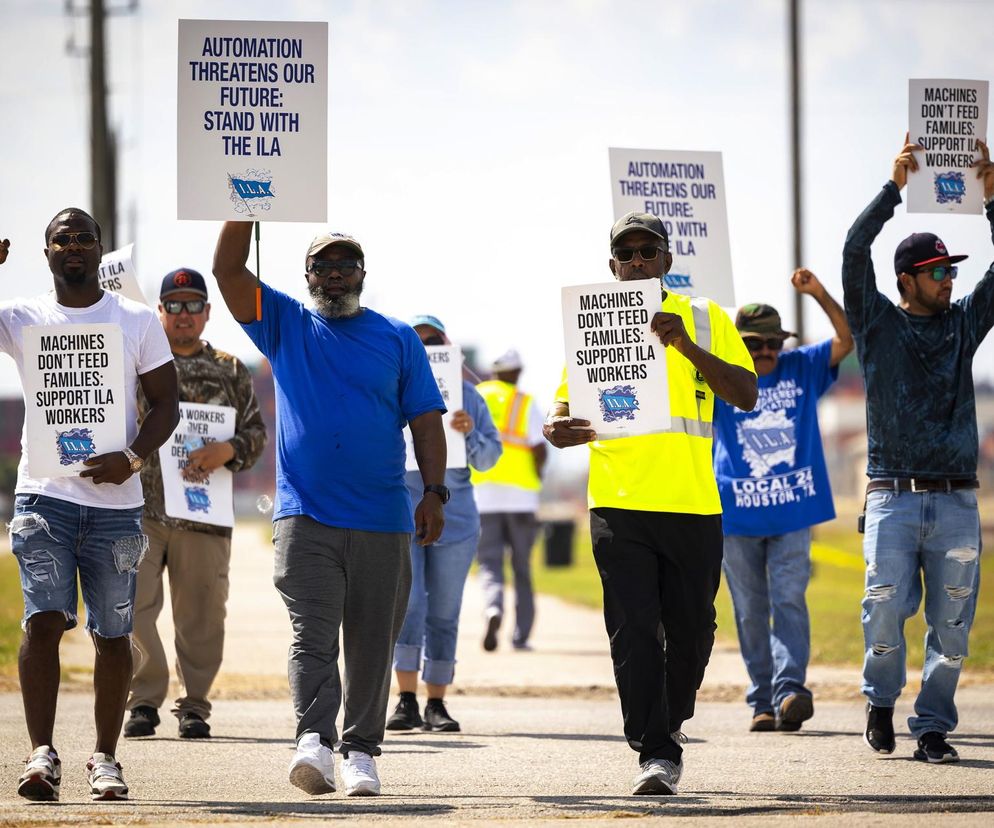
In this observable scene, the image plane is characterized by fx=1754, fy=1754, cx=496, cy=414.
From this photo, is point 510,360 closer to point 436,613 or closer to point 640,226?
point 436,613

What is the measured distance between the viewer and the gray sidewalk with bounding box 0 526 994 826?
21.1 ft

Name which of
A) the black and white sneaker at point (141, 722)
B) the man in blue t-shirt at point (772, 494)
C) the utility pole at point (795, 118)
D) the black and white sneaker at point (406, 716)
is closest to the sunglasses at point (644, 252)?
the man in blue t-shirt at point (772, 494)

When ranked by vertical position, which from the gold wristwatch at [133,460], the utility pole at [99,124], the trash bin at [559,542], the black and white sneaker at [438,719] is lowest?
the trash bin at [559,542]

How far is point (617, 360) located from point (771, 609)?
324cm

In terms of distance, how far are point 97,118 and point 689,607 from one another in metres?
13.2

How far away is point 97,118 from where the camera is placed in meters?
18.6

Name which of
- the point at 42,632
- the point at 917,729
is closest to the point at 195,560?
the point at 42,632

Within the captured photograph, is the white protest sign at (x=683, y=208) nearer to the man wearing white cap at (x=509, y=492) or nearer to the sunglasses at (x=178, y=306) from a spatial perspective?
the sunglasses at (x=178, y=306)

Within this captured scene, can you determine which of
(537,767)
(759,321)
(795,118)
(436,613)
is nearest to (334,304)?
(537,767)

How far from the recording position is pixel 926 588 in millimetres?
8180

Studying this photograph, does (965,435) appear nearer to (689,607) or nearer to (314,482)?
(689,607)

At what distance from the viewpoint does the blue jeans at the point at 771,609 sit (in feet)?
31.6

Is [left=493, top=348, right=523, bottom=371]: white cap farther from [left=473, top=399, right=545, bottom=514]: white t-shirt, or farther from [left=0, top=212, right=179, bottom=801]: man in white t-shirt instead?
[left=0, top=212, right=179, bottom=801]: man in white t-shirt

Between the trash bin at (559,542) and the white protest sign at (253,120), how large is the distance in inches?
935
